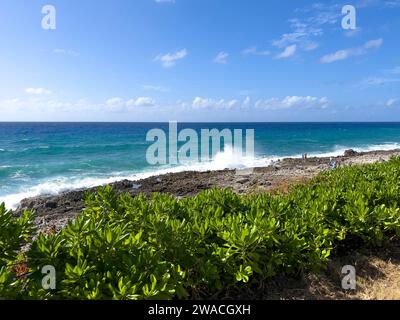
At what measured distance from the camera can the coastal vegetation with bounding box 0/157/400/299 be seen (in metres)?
2.84

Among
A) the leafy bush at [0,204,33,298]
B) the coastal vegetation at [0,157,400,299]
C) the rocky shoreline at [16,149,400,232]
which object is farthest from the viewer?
the rocky shoreline at [16,149,400,232]

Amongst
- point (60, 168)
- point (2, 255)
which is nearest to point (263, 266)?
point (2, 255)

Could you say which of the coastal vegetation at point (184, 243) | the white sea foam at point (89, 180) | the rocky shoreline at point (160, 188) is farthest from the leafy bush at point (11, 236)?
the white sea foam at point (89, 180)

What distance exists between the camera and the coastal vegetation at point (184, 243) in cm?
284

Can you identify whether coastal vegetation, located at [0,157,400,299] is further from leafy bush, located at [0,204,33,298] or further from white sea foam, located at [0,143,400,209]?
white sea foam, located at [0,143,400,209]

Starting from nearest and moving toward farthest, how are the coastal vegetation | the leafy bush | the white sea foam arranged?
the coastal vegetation < the leafy bush < the white sea foam

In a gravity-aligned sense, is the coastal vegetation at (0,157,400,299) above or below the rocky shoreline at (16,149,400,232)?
above

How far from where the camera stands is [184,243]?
3.55m

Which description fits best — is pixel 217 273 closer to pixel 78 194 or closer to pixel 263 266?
pixel 263 266

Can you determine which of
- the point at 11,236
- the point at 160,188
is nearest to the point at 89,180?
the point at 160,188

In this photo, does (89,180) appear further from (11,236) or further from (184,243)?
(184,243)

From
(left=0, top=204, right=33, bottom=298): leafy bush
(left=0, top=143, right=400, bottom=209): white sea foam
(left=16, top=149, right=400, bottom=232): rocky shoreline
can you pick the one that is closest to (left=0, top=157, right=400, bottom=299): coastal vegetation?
(left=0, top=204, right=33, bottom=298): leafy bush

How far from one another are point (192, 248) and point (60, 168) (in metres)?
31.5

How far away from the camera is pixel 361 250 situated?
16.6ft
